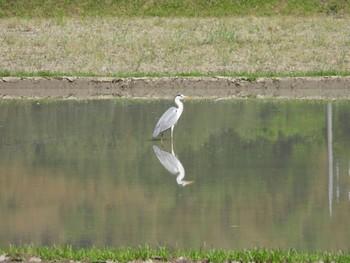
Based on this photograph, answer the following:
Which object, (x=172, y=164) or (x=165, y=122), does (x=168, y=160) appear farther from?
(x=165, y=122)

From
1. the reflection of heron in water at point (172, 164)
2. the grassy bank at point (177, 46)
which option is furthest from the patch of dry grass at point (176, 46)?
the reflection of heron in water at point (172, 164)

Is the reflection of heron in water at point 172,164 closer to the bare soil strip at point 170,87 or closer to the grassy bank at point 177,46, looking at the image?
the bare soil strip at point 170,87

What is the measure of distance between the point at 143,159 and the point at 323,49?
14258mm

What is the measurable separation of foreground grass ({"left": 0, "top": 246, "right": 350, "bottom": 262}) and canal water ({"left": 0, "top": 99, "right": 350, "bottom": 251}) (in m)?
0.67

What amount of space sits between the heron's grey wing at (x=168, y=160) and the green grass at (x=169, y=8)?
79.9ft

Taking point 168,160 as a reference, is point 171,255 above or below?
below

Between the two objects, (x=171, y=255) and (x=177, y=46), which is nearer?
(x=171, y=255)

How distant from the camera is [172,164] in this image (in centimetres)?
1392

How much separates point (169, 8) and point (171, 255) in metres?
32.7

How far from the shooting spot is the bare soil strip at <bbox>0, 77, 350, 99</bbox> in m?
22.2

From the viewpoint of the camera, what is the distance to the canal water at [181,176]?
9719 millimetres

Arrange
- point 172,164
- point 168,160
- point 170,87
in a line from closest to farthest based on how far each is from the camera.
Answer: point 172,164 < point 168,160 < point 170,87

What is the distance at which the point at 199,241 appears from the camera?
930 cm

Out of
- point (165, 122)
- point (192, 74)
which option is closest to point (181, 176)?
point (165, 122)
